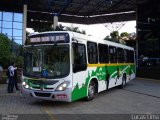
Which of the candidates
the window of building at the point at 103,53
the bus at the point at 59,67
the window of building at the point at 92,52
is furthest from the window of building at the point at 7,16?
the bus at the point at 59,67

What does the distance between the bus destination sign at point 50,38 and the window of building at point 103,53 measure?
3379mm

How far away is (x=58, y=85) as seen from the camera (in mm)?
10867

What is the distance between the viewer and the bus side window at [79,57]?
11305 millimetres

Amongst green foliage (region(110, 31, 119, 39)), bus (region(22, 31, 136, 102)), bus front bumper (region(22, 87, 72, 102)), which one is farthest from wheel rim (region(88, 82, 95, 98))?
green foliage (region(110, 31, 119, 39))

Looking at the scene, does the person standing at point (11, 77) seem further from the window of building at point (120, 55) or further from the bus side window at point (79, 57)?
the window of building at point (120, 55)

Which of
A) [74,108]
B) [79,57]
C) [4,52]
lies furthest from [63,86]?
[4,52]

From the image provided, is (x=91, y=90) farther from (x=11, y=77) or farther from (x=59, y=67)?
(x=11, y=77)

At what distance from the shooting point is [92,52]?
1323cm

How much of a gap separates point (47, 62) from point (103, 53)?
165 inches

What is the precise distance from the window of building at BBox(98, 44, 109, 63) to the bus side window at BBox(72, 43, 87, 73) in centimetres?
206

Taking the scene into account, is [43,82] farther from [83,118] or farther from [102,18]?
[102,18]

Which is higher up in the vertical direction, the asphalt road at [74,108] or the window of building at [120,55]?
the window of building at [120,55]

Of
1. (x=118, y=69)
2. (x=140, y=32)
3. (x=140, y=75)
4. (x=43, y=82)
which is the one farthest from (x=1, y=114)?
(x=140, y=32)

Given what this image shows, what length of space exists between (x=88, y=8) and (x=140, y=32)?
8.34 metres
